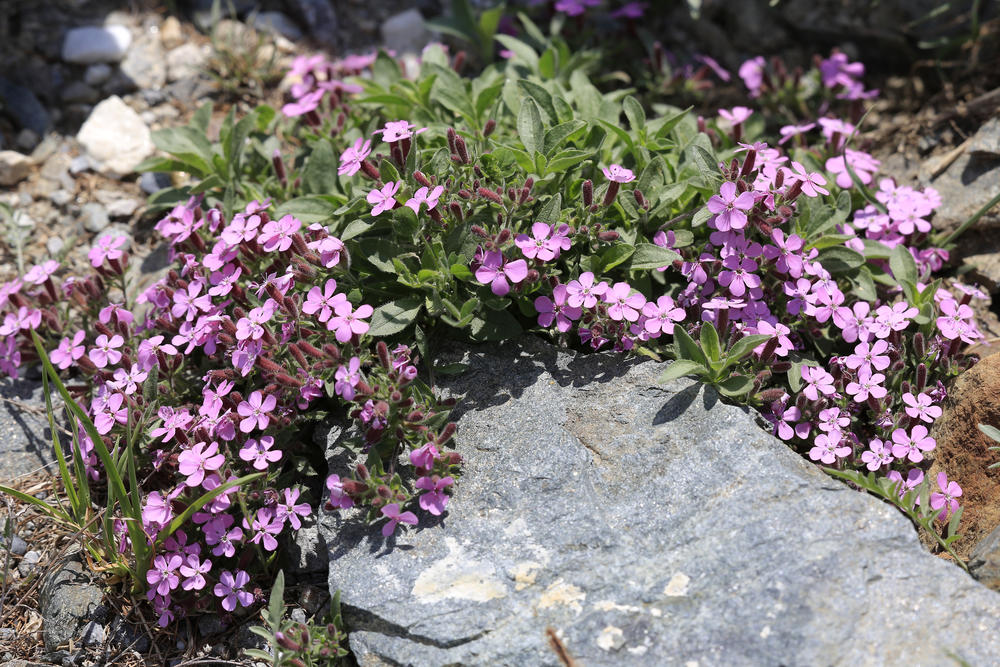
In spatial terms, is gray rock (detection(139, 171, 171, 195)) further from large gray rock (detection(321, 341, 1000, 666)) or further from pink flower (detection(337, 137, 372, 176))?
large gray rock (detection(321, 341, 1000, 666))

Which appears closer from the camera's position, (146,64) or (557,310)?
(557,310)

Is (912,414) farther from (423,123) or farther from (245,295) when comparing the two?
(245,295)

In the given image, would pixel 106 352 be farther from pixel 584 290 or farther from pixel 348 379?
pixel 584 290

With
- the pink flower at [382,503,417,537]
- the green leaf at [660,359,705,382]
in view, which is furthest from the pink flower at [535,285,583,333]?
the pink flower at [382,503,417,537]

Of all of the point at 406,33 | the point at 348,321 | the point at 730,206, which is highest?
the point at 730,206

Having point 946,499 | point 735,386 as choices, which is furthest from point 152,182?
point 946,499

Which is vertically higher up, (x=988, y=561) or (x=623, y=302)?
(x=623, y=302)
